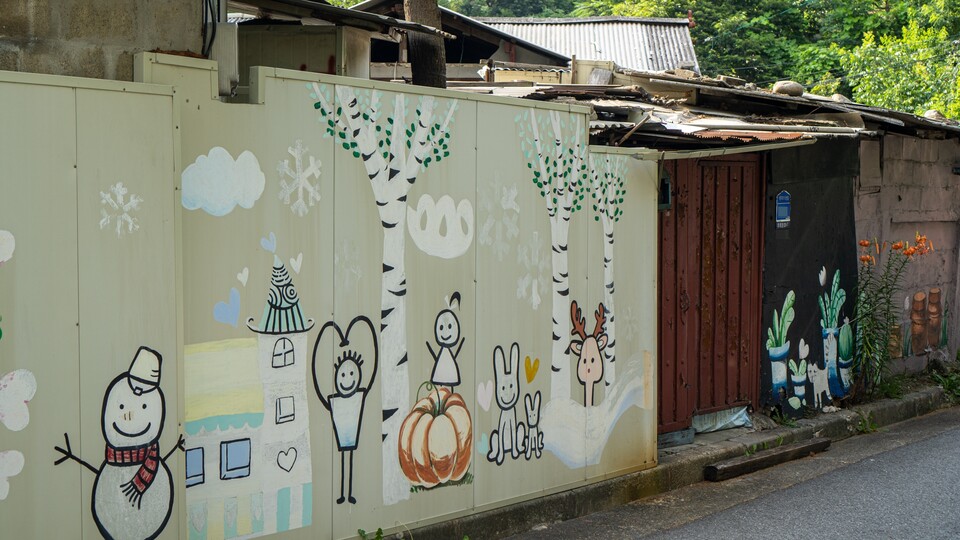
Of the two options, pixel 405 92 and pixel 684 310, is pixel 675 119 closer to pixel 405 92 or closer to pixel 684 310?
pixel 684 310

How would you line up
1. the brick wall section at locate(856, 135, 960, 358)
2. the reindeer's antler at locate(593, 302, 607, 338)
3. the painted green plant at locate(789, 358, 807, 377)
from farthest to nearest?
the brick wall section at locate(856, 135, 960, 358) → the painted green plant at locate(789, 358, 807, 377) → the reindeer's antler at locate(593, 302, 607, 338)

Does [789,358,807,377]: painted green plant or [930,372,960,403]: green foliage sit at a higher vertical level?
[789,358,807,377]: painted green plant

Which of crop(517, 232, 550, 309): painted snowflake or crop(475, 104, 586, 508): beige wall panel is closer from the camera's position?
crop(475, 104, 586, 508): beige wall panel

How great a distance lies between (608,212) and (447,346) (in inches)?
69.2

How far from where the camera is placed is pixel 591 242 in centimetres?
679

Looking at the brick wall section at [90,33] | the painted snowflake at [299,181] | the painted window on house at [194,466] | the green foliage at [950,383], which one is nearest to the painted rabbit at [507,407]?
the painted snowflake at [299,181]

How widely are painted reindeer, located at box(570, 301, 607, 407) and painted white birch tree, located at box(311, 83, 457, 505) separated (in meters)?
1.53

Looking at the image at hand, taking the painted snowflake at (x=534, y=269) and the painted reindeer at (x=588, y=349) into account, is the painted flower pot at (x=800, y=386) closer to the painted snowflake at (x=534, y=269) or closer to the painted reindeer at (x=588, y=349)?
the painted reindeer at (x=588, y=349)

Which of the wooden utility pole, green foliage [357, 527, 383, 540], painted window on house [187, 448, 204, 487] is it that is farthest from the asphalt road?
the wooden utility pole

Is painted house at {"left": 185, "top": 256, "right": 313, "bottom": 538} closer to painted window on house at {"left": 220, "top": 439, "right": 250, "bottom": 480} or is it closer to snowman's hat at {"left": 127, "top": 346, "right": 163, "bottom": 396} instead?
painted window on house at {"left": 220, "top": 439, "right": 250, "bottom": 480}

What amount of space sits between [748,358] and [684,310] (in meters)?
1.16

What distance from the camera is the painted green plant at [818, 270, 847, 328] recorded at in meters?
9.72

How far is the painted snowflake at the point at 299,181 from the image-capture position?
4.96 m

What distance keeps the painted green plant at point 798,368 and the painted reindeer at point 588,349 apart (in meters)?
3.19
